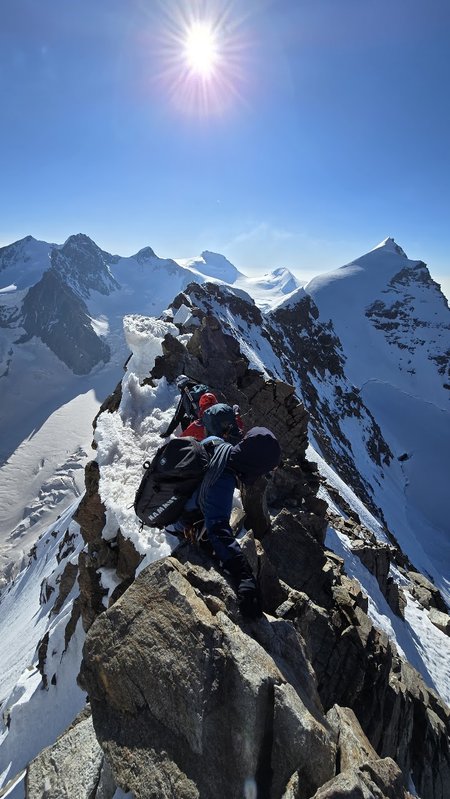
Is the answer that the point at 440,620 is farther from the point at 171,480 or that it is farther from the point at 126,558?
the point at 171,480

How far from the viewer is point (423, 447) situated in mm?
74500

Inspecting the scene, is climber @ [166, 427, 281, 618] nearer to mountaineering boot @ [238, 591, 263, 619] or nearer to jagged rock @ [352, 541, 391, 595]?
mountaineering boot @ [238, 591, 263, 619]

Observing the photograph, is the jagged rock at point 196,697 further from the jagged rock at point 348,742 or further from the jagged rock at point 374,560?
the jagged rock at point 374,560

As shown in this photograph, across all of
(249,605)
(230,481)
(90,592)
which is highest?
(230,481)

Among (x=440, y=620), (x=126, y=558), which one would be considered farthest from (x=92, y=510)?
(x=440, y=620)

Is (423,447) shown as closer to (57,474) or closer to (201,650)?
(201,650)

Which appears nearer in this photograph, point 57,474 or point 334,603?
point 334,603

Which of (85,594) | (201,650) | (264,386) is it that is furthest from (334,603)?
(264,386)

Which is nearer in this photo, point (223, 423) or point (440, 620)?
point (223, 423)

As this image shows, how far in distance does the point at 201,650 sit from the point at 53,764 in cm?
287

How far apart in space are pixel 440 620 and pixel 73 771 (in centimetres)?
2050

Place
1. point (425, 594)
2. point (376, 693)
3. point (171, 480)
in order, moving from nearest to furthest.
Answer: point (171, 480) < point (376, 693) < point (425, 594)

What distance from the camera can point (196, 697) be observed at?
4.09m

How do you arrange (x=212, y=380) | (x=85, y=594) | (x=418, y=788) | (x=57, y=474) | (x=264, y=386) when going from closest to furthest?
(x=418, y=788) → (x=85, y=594) → (x=212, y=380) → (x=264, y=386) → (x=57, y=474)
